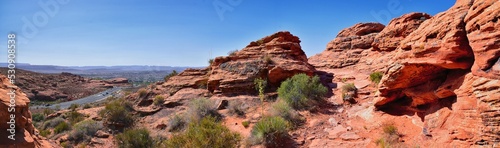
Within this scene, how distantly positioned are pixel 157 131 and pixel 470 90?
1203 cm

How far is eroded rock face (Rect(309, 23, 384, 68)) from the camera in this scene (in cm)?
1908

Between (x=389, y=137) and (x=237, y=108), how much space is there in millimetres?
6877

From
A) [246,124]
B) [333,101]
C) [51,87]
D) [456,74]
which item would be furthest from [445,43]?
[51,87]

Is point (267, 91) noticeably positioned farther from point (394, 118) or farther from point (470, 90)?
point (470, 90)

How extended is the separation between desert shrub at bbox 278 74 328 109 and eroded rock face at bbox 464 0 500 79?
604 cm

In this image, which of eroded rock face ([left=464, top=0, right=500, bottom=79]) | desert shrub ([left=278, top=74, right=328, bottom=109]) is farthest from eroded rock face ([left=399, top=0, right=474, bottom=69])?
desert shrub ([left=278, top=74, right=328, bottom=109])

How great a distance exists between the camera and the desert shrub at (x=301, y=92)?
10.5 metres

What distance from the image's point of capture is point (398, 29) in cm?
1546

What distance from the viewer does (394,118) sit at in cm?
770

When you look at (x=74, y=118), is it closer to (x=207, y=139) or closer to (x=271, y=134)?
(x=207, y=139)

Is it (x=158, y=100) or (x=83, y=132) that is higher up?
(x=158, y=100)

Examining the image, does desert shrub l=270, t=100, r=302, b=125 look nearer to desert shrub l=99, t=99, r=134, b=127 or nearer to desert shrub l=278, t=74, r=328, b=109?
desert shrub l=278, t=74, r=328, b=109

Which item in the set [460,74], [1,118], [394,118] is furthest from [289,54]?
[1,118]

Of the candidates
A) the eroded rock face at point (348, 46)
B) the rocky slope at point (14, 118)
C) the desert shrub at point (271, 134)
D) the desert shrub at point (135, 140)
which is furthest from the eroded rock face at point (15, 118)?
the eroded rock face at point (348, 46)
